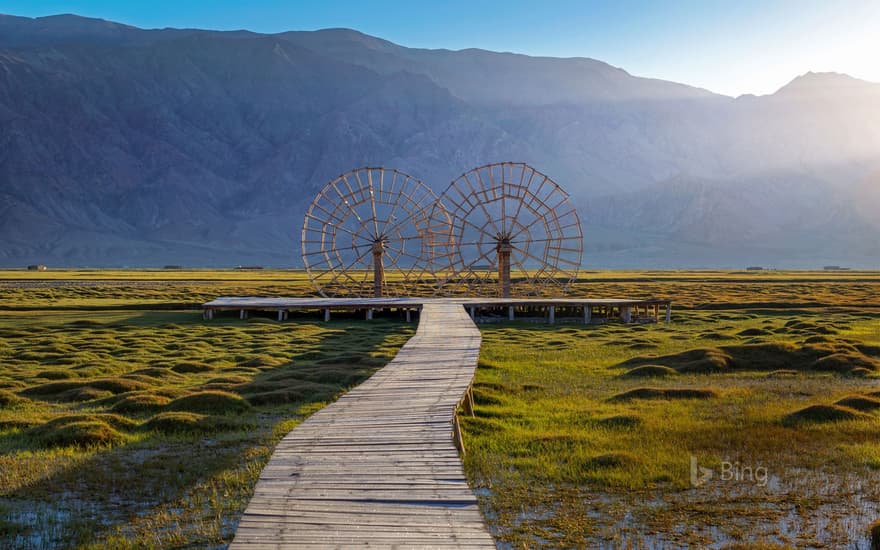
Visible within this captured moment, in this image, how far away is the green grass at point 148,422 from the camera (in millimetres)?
11820

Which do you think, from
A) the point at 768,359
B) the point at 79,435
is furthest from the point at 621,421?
the point at 768,359

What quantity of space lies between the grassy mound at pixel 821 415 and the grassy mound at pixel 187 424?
1084cm

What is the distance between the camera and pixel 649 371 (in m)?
25.2

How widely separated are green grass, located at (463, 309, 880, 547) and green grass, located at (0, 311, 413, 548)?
3.96 meters

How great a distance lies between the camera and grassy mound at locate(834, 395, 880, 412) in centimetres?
1872

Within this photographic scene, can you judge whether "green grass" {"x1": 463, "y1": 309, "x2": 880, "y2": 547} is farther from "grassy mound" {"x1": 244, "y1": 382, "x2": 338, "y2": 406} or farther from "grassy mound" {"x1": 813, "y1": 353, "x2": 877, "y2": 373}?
"grassy mound" {"x1": 244, "y1": 382, "x2": 338, "y2": 406}

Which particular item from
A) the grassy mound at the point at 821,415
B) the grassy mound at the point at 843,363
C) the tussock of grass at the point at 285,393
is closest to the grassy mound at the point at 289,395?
the tussock of grass at the point at 285,393

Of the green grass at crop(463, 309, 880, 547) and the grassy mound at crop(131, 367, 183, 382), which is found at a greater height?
the green grass at crop(463, 309, 880, 547)

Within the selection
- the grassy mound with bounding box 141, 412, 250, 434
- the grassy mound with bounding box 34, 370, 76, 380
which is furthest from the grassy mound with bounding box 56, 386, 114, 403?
the grassy mound with bounding box 141, 412, 250, 434

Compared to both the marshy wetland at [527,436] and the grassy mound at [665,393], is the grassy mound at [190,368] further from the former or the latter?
the grassy mound at [665,393]

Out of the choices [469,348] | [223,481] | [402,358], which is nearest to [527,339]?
[469,348]

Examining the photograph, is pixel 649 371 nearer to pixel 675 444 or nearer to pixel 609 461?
pixel 675 444

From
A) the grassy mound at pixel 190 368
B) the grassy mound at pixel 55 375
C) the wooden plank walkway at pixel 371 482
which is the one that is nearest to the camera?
the wooden plank walkway at pixel 371 482

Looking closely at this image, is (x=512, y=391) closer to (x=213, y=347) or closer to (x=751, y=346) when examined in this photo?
(x=751, y=346)
